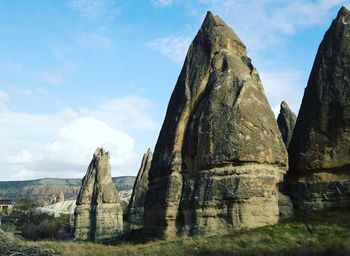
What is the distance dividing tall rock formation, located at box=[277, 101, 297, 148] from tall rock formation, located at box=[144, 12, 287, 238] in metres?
10.7

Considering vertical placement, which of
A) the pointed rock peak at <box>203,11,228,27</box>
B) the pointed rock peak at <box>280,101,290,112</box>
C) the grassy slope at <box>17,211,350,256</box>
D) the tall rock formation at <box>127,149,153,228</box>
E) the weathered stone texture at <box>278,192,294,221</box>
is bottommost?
the grassy slope at <box>17,211,350,256</box>

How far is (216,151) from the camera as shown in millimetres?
14766

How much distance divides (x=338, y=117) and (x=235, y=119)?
304 centimetres

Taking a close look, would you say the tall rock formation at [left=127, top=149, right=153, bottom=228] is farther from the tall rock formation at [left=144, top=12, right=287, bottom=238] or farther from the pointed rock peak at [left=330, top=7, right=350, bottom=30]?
the pointed rock peak at [left=330, top=7, right=350, bottom=30]

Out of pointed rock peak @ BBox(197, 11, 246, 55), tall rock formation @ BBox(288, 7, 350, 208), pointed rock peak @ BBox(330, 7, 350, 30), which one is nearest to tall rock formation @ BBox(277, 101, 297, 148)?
pointed rock peak @ BBox(197, 11, 246, 55)

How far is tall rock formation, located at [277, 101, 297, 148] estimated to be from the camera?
90.7ft

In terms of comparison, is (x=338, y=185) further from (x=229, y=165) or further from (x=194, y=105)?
(x=194, y=105)

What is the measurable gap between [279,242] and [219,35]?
8.39 metres

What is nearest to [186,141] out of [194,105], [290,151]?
[194,105]

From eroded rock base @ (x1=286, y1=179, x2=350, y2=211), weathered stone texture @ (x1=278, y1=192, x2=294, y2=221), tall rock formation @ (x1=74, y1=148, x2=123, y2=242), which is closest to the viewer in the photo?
eroded rock base @ (x1=286, y1=179, x2=350, y2=211)

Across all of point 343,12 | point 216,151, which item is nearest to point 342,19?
point 343,12

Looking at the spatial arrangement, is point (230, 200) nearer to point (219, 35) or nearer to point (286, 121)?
point (219, 35)

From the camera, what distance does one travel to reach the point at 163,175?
1689 centimetres

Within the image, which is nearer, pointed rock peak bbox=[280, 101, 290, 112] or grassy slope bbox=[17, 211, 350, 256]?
grassy slope bbox=[17, 211, 350, 256]
